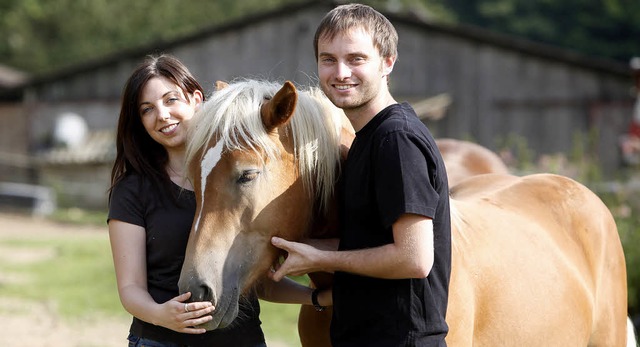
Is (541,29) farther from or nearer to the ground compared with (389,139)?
farther from the ground

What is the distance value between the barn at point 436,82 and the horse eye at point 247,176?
42.4 feet

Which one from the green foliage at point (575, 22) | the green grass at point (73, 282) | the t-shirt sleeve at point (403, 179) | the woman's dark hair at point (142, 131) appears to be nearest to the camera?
the t-shirt sleeve at point (403, 179)

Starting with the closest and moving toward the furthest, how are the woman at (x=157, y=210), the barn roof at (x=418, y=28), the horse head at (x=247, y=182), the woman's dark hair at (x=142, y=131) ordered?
the horse head at (x=247, y=182) → the woman at (x=157, y=210) → the woman's dark hair at (x=142, y=131) → the barn roof at (x=418, y=28)

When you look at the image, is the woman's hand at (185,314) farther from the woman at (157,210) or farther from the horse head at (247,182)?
the woman at (157,210)

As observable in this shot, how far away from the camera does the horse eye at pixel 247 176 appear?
8.05 feet

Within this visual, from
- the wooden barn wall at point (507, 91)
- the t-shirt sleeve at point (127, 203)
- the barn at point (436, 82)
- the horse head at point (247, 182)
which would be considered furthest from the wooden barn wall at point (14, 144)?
the horse head at point (247, 182)

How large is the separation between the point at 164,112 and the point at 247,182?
1.86ft

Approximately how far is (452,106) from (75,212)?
8541 millimetres

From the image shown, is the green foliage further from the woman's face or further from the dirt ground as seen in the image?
the woman's face

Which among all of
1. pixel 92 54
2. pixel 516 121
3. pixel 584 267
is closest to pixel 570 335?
pixel 584 267

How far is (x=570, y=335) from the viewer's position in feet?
11.3

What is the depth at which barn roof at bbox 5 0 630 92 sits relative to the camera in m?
16.0

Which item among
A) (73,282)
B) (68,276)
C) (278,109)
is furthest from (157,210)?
(68,276)

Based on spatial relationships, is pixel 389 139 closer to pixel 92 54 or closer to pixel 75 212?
pixel 75 212
